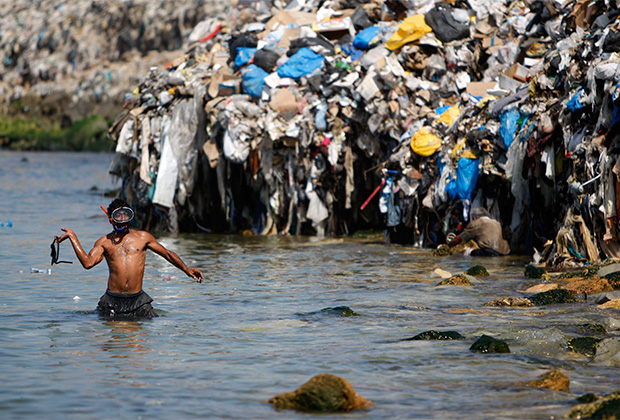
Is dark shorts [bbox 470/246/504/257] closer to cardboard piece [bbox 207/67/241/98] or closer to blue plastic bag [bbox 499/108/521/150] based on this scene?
blue plastic bag [bbox 499/108/521/150]

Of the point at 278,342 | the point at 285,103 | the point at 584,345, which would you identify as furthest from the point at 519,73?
the point at 278,342

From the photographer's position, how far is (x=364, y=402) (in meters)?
4.92

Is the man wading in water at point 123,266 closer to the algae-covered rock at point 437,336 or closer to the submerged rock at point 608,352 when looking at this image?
the algae-covered rock at point 437,336

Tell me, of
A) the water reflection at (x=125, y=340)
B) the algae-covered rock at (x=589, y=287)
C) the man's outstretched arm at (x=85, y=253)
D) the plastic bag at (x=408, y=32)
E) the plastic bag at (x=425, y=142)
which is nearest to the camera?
the water reflection at (x=125, y=340)

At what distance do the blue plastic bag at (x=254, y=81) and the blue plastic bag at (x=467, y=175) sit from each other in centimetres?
434

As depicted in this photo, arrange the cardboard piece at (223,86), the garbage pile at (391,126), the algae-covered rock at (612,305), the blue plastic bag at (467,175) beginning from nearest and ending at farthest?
the algae-covered rock at (612,305) < the garbage pile at (391,126) < the blue plastic bag at (467,175) < the cardboard piece at (223,86)

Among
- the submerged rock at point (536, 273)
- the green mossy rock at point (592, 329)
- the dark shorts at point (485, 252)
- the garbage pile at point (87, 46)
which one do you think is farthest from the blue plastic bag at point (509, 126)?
the garbage pile at point (87, 46)

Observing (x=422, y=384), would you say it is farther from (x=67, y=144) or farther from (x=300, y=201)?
(x=67, y=144)

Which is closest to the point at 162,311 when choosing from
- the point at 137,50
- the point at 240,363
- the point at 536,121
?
the point at 240,363

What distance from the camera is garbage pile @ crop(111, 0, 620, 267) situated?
10289 mm

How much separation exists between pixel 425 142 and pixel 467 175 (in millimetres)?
1048

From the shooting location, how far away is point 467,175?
Answer: 1180 cm

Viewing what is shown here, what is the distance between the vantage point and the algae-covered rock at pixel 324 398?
4867mm

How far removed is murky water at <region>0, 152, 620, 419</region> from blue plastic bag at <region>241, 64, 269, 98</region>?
3936 mm
